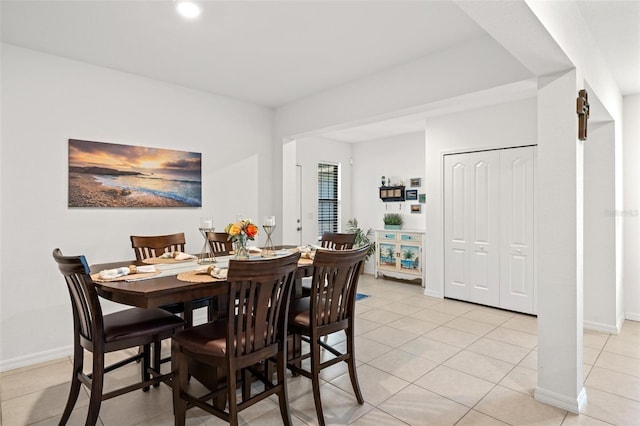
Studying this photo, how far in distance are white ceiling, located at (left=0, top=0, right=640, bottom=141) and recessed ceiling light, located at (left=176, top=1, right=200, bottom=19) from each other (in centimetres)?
5

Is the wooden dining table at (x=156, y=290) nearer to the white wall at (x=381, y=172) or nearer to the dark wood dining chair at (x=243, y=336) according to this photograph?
the dark wood dining chair at (x=243, y=336)

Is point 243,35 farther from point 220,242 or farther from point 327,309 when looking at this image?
point 327,309

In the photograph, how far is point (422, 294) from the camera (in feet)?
17.6

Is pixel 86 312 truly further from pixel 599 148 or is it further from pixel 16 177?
pixel 599 148

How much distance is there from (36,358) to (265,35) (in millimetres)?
3397

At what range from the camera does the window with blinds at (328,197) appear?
6.64 meters

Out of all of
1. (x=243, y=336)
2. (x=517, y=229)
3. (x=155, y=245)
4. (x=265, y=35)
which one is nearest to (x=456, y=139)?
(x=517, y=229)

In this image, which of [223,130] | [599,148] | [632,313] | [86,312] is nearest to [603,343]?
[632,313]

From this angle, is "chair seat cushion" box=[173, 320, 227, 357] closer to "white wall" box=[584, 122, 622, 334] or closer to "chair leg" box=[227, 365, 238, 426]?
"chair leg" box=[227, 365, 238, 426]

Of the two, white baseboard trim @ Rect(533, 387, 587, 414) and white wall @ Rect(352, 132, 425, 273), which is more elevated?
white wall @ Rect(352, 132, 425, 273)

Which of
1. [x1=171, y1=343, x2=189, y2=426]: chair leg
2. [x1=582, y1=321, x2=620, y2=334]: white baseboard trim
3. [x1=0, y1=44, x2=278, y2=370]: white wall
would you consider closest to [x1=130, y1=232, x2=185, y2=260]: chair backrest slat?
[x1=0, y1=44, x2=278, y2=370]: white wall

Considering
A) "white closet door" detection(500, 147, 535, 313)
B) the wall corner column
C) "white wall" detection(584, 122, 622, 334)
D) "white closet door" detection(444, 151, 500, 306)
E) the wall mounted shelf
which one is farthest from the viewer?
the wall mounted shelf

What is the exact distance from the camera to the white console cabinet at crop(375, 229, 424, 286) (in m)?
5.86

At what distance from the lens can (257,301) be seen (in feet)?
6.28
